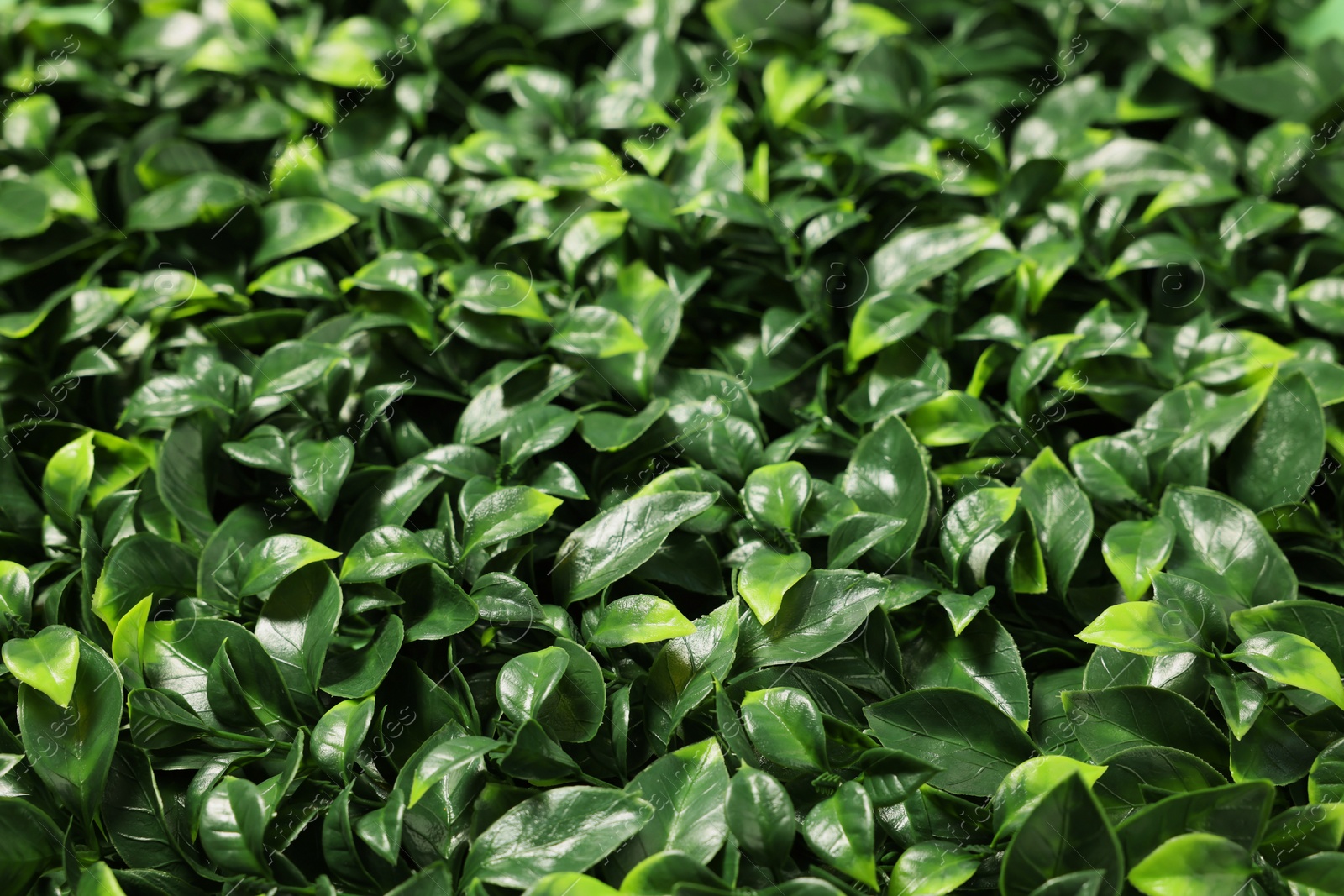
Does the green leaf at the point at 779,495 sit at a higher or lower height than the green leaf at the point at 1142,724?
higher

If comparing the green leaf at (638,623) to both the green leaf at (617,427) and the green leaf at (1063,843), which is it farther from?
the green leaf at (1063,843)

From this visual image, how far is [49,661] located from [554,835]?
0.47m

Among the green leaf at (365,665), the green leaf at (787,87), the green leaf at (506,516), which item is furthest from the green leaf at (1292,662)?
the green leaf at (787,87)

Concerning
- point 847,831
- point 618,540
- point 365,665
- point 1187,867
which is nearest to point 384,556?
point 365,665

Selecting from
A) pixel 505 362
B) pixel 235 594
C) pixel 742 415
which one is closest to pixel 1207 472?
pixel 742 415

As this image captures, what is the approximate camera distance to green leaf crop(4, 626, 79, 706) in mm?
819

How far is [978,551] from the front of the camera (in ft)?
3.11

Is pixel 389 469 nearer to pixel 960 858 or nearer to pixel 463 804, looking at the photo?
pixel 463 804

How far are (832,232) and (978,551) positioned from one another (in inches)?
18.5

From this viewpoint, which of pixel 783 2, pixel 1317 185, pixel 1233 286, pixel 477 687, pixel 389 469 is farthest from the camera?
pixel 783 2

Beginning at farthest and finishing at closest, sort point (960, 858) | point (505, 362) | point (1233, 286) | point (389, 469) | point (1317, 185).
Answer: point (1317, 185)
point (1233, 286)
point (505, 362)
point (389, 469)
point (960, 858)

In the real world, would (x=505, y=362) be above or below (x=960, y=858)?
above

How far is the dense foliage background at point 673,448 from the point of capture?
79 centimetres

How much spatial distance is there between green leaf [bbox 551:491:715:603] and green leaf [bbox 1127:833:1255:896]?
452mm
